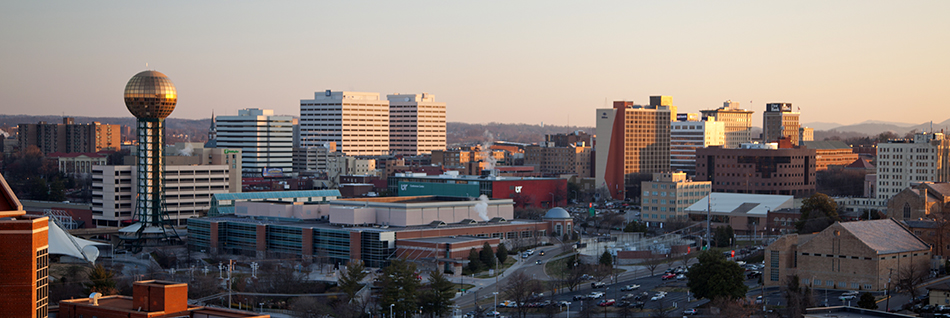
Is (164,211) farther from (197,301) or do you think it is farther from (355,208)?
(197,301)

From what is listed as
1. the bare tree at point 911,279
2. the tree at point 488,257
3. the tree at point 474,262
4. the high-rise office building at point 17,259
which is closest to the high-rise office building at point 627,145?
the tree at point 488,257

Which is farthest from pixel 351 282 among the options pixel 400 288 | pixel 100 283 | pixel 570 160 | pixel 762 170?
pixel 570 160

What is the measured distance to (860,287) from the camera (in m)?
68.2

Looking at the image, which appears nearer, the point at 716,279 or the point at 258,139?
the point at 716,279

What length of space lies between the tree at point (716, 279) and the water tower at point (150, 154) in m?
63.4

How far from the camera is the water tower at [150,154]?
108 metres

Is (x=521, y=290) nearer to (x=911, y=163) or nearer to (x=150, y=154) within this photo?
(x=150, y=154)

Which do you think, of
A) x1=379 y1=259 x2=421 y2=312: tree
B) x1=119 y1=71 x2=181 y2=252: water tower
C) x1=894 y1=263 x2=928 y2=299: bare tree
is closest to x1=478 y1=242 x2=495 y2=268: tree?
x1=379 y1=259 x2=421 y2=312: tree

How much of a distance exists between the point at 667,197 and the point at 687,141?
244 feet

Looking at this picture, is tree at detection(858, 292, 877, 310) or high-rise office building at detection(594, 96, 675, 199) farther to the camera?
high-rise office building at detection(594, 96, 675, 199)

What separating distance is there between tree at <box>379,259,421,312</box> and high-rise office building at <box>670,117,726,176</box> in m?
127

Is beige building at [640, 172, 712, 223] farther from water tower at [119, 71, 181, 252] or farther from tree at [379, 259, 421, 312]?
tree at [379, 259, 421, 312]

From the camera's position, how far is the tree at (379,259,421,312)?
2490 inches

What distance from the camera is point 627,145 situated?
164125 millimetres
